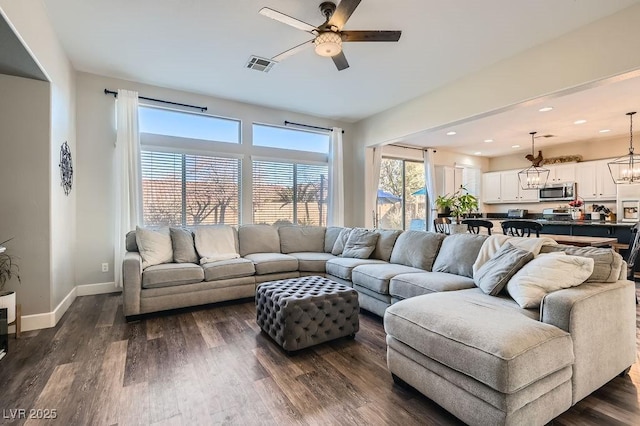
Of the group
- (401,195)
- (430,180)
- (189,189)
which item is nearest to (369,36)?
(189,189)

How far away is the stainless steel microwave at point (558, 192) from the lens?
22.3 ft

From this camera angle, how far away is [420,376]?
5.84ft

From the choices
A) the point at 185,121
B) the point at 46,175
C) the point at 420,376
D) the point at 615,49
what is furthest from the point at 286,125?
the point at 420,376

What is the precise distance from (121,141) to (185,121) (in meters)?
0.98

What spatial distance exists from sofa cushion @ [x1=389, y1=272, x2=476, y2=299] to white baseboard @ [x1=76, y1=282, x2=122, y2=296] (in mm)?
3776

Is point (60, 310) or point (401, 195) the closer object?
point (60, 310)

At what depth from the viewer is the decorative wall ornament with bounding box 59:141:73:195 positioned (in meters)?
3.33

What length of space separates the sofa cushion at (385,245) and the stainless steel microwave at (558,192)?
5470 millimetres

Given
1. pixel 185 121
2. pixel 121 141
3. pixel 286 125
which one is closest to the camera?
pixel 121 141

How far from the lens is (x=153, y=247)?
362cm

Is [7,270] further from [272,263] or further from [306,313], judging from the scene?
[306,313]

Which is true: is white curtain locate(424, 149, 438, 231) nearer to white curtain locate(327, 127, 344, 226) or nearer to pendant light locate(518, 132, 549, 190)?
pendant light locate(518, 132, 549, 190)

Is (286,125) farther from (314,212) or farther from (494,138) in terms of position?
(494,138)

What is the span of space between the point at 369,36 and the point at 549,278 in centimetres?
229
